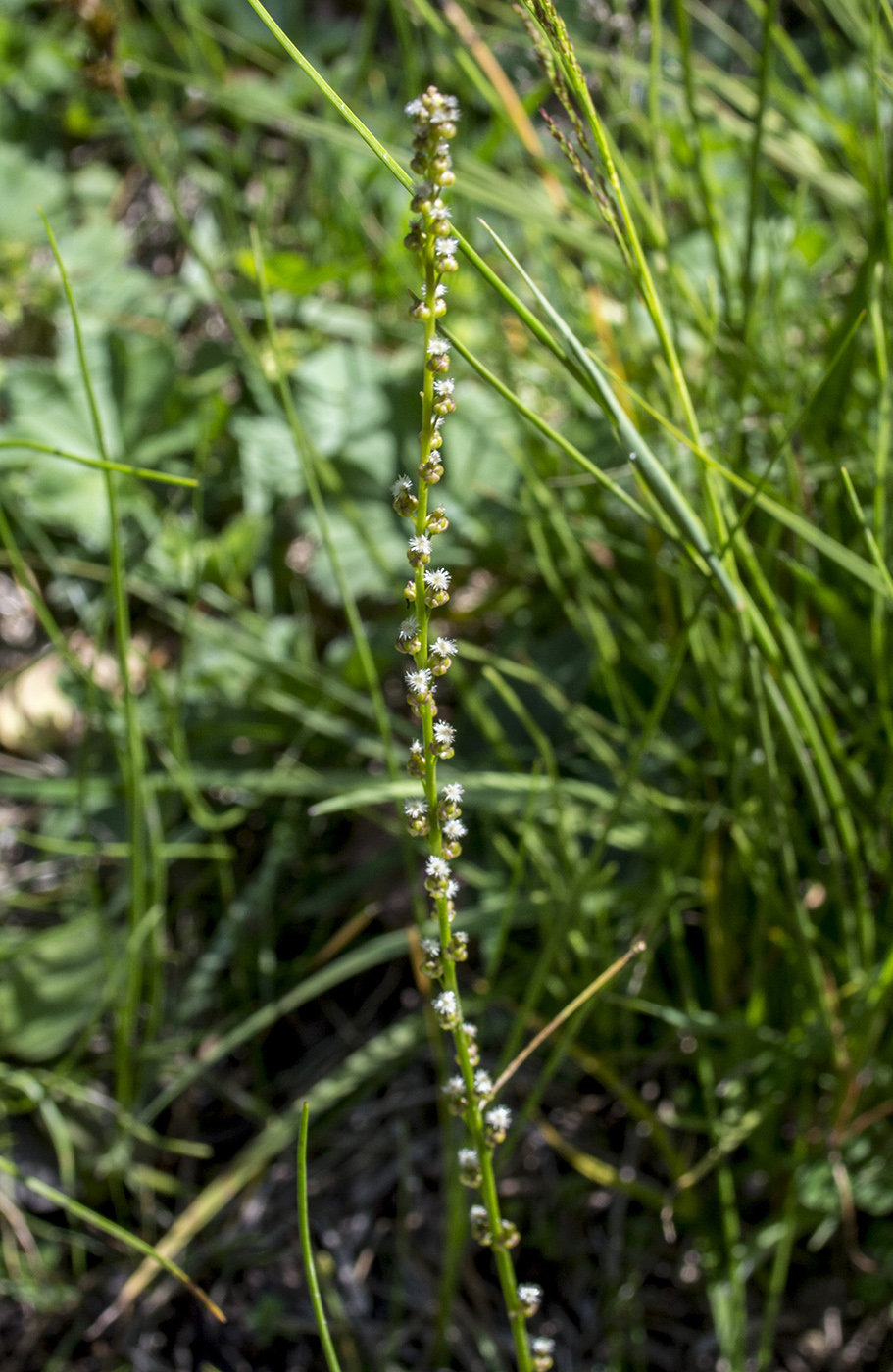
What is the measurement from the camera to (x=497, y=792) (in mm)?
1279

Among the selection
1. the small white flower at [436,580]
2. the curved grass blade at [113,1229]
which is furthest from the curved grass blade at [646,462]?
the curved grass blade at [113,1229]

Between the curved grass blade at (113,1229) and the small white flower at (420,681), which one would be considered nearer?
the small white flower at (420,681)

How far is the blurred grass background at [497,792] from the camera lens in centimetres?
111

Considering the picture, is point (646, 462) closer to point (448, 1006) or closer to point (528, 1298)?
point (448, 1006)

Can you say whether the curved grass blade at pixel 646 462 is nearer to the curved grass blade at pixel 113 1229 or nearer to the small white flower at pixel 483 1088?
the small white flower at pixel 483 1088

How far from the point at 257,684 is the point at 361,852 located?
0.29 meters

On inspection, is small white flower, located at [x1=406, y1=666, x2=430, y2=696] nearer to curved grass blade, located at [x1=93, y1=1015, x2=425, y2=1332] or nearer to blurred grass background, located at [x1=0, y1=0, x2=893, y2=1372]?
blurred grass background, located at [x1=0, y1=0, x2=893, y2=1372]

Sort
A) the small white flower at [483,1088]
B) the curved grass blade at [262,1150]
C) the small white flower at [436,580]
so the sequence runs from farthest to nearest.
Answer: the curved grass blade at [262,1150] < the small white flower at [483,1088] < the small white flower at [436,580]

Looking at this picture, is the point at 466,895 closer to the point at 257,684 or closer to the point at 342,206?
the point at 257,684

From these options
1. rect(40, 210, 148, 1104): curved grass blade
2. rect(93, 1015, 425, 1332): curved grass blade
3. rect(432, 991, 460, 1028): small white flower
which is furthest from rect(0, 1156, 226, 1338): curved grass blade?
rect(432, 991, 460, 1028): small white flower

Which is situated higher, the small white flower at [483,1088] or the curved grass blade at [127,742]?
the curved grass blade at [127,742]

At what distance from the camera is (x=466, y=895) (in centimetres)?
137

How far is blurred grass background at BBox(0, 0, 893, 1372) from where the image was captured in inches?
43.6

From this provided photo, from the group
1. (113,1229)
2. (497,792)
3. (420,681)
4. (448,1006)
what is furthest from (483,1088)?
(497,792)
